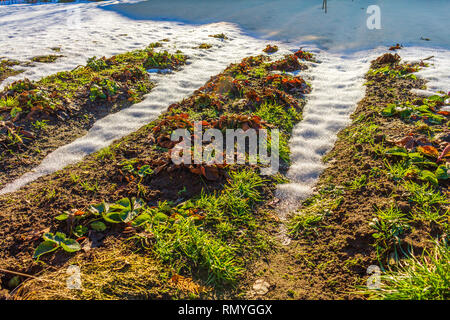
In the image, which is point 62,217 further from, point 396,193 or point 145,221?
point 396,193

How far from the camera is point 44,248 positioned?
2436 mm

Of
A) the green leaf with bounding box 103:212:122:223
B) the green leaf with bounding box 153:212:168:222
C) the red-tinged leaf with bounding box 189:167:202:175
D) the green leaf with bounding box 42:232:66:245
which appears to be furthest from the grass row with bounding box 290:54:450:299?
the green leaf with bounding box 42:232:66:245

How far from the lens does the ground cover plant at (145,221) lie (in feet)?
7.35

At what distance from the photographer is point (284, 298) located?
218 centimetres

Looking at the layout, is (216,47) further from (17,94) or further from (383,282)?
(383,282)

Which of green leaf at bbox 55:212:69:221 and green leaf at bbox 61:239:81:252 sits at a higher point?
green leaf at bbox 55:212:69:221

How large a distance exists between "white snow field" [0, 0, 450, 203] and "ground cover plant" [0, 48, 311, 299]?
526mm

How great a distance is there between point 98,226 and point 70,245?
0.99 ft

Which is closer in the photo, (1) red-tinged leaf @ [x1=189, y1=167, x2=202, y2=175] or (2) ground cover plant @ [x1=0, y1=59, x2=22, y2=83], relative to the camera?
(1) red-tinged leaf @ [x1=189, y1=167, x2=202, y2=175]

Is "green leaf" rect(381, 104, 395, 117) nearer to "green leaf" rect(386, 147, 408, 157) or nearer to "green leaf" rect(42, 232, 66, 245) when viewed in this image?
"green leaf" rect(386, 147, 408, 157)

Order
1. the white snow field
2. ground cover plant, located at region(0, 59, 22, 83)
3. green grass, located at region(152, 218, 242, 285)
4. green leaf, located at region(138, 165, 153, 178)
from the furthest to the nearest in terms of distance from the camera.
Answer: ground cover plant, located at region(0, 59, 22, 83), the white snow field, green leaf, located at region(138, 165, 153, 178), green grass, located at region(152, 218, 242, 285)

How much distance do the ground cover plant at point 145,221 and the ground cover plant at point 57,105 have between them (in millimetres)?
904

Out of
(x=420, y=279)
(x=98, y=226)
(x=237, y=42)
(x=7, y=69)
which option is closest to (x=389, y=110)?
(x=420, y=279)

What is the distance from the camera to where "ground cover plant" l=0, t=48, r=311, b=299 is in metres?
2.24
